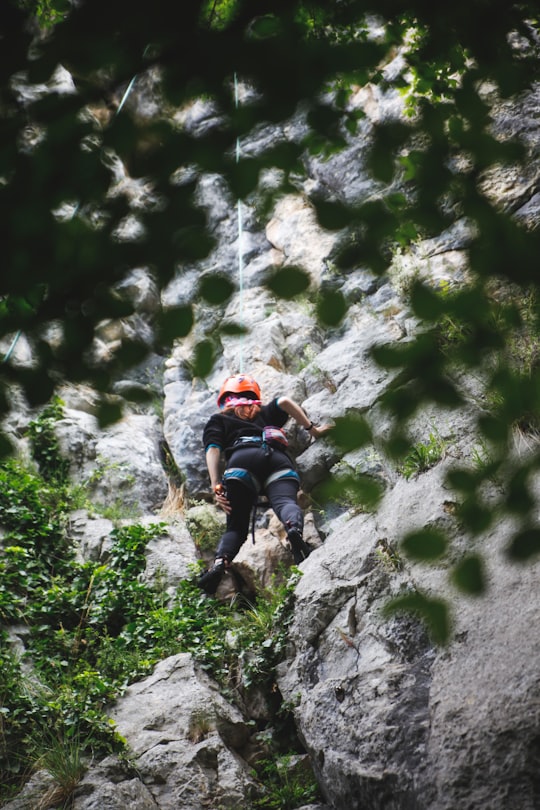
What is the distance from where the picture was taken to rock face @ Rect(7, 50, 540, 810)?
107 inches

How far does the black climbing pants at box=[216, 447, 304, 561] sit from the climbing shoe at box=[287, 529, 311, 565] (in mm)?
218

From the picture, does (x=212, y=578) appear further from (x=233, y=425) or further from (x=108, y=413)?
(x=108, y=413)

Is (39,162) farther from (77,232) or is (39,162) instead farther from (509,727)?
(509,727)

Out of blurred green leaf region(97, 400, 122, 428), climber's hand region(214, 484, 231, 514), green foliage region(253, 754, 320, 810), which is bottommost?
green foliage region(253, 754, 320, 810)

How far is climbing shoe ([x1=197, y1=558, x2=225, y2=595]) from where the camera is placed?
537 centimetres

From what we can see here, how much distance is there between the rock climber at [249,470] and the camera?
5.39 meters

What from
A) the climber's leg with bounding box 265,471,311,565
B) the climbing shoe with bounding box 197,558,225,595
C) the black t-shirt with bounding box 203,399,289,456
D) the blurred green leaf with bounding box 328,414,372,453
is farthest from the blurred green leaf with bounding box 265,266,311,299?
the black t-shirt with bounding box 203,399,289,456

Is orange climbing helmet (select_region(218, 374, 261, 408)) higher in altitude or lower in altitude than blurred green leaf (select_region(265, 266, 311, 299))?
lower

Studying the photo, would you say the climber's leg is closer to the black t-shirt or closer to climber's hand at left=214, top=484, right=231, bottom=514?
climber's hand at left=214, top=484, right=231, bottom=514

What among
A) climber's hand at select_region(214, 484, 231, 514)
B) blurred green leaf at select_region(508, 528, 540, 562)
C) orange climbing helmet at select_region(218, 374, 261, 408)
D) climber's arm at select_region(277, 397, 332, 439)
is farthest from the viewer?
orange climbing helmet at select_region(218, 374, 261, 408)

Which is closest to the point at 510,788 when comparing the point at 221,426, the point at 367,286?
the point at 221,426

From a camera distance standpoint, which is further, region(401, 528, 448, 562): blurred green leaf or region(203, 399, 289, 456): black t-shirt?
region(203, 399, 289, 456): black t-shirt

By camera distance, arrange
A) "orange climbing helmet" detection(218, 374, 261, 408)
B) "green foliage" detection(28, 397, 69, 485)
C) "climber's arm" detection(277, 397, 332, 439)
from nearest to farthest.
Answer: "climber's arm" detection(277, 397, 332, 439)
"orange climbing helmet" detection(218, 374, 261, 408)
"green foliage" detection(28, 397, 69, 485)

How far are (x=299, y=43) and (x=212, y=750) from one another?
3.84 m
